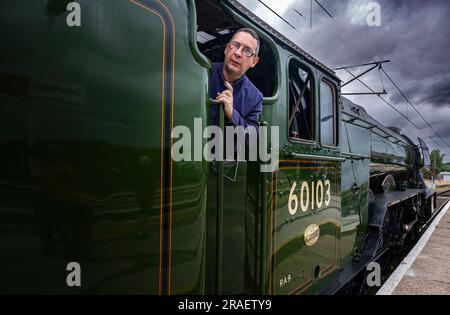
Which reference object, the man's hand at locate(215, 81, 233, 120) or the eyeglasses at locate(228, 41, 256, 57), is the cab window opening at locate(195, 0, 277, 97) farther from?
the man's hand at locate(215, 81, 233, 120)

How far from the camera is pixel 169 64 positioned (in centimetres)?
166

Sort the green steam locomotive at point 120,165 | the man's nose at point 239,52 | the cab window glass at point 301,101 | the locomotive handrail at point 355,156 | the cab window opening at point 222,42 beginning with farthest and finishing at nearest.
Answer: the locomotive handrail at point 355,156, the cab window glass at point 301,101, the cab window opening at point 222,42, the man's nose at point 239,52, the green steam locomotive at point 120,165

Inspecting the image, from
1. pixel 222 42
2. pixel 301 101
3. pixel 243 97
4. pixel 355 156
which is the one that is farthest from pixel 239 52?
pixel 355 156

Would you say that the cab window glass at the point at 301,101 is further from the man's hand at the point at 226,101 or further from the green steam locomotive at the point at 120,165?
the man's hand at the point at 226,101

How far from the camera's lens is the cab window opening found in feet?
8.49

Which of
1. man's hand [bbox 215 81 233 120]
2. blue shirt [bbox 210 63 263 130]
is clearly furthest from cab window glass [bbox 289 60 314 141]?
man's hand [bbox 215 81 233 120]

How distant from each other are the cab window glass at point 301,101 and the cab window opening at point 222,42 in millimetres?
344

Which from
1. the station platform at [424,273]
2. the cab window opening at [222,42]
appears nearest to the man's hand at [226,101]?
Result: the cab window opening at [222,42]

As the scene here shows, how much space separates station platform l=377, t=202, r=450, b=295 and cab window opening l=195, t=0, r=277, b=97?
3.17 meters

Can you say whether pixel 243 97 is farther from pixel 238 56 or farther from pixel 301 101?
pixel 301 101

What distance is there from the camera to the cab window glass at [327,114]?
10.5 feet

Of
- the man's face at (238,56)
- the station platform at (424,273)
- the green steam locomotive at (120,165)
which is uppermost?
the man's face at (238,56)

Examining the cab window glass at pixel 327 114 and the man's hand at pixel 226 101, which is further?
the cab window glass at pixel 327 114

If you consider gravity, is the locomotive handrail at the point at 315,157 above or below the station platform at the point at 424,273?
above
